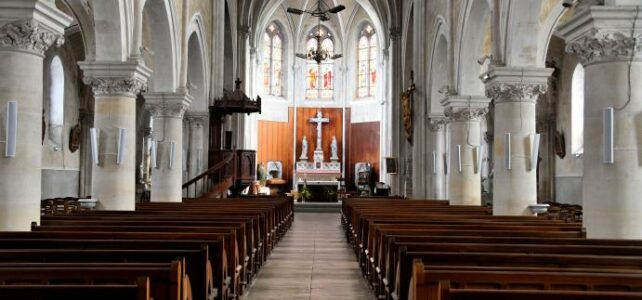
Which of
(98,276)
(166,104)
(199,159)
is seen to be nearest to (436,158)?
(199,159)

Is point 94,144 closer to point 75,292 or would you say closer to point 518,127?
point 518,127

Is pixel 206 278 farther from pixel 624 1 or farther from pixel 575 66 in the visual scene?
pixel 575 66

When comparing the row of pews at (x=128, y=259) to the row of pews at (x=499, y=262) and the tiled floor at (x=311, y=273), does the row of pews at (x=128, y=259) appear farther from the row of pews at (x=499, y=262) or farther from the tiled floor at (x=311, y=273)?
the row of pews at (x=499, y=262)

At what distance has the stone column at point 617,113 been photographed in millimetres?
7754

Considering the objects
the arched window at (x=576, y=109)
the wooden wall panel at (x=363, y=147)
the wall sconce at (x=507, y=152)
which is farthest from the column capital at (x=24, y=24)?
the wooden wall panel at (x=363, y=147)

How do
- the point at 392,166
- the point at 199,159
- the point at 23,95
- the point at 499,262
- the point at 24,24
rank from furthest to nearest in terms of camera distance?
1. the point at 392,166
2. the point at 199,159
3. the point at 23,95
4. the point at 24,24
5. the point at 499,262

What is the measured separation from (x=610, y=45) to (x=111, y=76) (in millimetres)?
8546

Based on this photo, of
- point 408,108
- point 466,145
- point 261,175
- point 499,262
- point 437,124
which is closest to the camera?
point 499,262

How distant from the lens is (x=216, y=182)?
69.9 feet

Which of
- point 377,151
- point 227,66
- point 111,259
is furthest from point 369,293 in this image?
point 377,151

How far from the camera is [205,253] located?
5.02 m

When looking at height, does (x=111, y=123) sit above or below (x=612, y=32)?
below

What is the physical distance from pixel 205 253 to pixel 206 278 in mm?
208

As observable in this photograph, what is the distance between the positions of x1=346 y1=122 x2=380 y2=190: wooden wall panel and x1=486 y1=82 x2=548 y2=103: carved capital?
2470 cm
